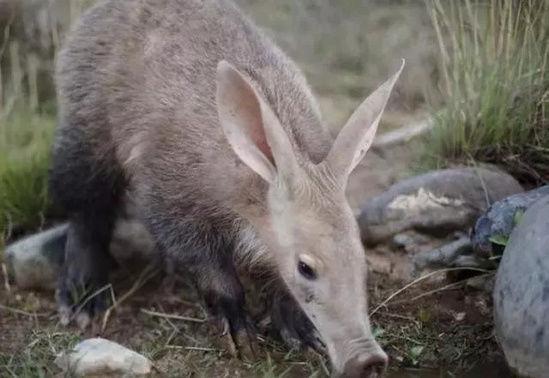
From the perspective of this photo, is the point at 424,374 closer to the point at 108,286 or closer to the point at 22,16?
A: the point at 108,286

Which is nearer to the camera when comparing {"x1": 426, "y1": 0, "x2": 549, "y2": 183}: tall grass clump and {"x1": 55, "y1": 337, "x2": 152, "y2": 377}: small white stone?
{"x1": 55, "y1": 337, "x2": 152, "y2": 377}: small white stone

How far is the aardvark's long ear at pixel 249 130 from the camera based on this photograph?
488cm

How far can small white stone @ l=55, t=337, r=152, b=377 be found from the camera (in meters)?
5.36

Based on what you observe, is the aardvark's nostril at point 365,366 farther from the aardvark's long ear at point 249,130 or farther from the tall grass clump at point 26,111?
the tall grass clump at point 26,111

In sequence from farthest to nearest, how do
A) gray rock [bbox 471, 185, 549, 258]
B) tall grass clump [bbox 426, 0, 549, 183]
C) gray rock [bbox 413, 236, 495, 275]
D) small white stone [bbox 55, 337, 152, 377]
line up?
tall grass clump [bbox 426, 0, 549, 183] < gray rock [bbox 413, 236, 495, 275] < gray rock [bbox 471, 185, 549, 258] < small white stone [bbox 55, 337, 152, 377]

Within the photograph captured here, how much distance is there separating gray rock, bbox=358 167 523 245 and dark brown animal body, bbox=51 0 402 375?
0.85 metres

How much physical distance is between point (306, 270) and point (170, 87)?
1.30 meters

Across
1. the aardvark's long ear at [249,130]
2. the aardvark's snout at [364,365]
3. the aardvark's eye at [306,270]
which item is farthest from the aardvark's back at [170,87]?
the aardvark's snout at [364,365]

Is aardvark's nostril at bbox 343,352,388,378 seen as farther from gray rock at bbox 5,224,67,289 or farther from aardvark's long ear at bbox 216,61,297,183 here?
gray rock at bbox 5,224,67,289

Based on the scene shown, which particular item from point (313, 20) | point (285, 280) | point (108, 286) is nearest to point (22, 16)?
point (313, 20)

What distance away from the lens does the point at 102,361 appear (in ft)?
17.6

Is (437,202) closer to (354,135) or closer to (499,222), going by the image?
(499,222)

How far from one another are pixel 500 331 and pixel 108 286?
204 cm

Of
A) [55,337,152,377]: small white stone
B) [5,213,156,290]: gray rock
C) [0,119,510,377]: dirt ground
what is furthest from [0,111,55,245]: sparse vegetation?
[55,337,152,377]: small white stone
